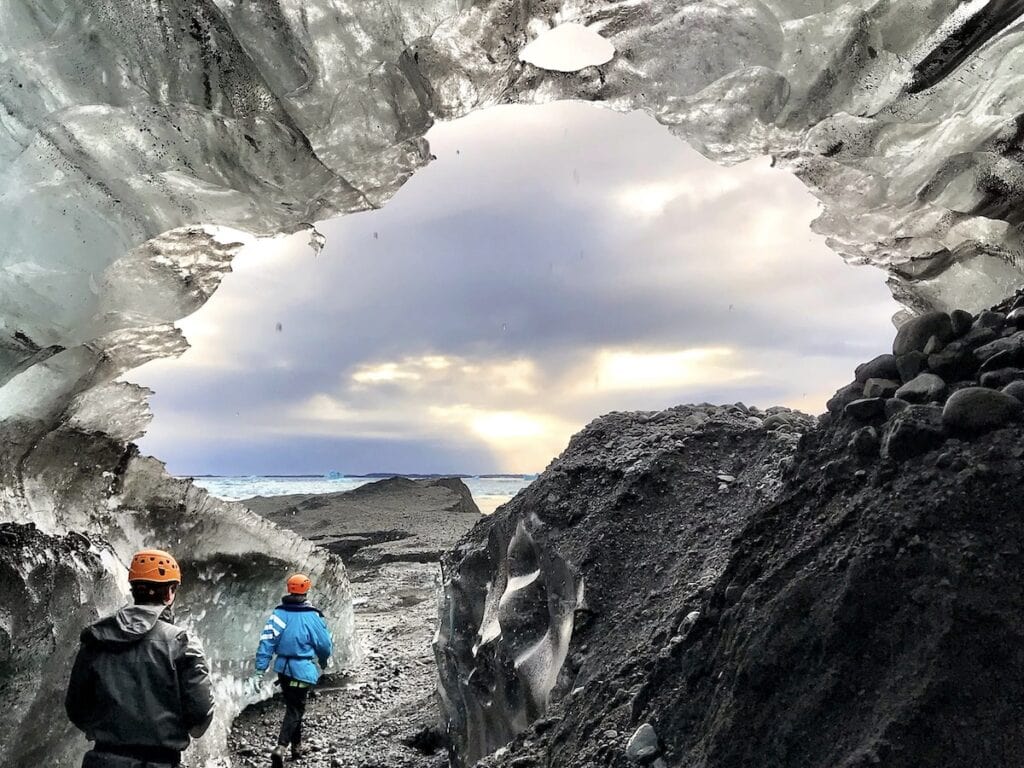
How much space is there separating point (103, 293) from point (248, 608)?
4526mm

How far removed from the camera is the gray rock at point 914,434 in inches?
95.3

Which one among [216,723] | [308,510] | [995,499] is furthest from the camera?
[308,510]

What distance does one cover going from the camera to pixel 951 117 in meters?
4.31

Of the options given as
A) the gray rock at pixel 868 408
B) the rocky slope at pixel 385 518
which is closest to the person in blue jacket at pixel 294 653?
the gray rock at pixel 868 408

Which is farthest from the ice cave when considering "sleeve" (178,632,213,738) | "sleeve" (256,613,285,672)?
"sleeve" (256,613,285,672)

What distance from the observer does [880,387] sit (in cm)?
283

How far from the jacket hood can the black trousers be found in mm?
3238

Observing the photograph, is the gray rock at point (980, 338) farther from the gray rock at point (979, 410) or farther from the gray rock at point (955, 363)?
the gray rock at point (979, 410)

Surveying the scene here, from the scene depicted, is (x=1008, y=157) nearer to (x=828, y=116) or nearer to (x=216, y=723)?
(x=828, y=116)

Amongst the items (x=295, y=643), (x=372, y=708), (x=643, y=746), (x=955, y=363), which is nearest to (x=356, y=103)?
(x=955, y=363)

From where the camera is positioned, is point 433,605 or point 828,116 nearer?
point 828,116

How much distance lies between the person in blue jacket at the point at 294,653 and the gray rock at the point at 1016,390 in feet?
19.5

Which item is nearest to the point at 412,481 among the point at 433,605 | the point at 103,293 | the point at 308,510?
the point at 308,510

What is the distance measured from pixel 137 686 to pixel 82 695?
0.27 m
